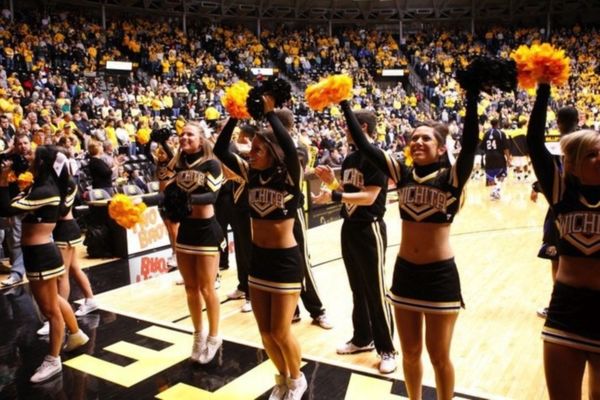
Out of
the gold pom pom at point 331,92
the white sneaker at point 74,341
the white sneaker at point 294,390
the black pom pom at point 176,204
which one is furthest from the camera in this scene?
the white sneaker at point 74,341

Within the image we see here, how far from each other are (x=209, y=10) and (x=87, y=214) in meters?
18.0

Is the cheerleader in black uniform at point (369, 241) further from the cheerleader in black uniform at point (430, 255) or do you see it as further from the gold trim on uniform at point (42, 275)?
the gold trim on uniform at point (42, 275)

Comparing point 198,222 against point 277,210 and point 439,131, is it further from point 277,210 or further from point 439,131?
point 439,131

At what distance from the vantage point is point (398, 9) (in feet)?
86.1

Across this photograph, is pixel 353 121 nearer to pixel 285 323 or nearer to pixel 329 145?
pixel 285 323

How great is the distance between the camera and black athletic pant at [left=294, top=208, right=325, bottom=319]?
4176 millimetres

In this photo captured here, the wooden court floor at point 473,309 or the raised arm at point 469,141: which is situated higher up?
the raised arm at point 469,141

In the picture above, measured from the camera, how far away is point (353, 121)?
2629mm

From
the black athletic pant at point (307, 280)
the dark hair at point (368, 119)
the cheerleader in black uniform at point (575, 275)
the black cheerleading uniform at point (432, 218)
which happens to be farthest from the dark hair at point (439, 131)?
the black athletic pant at point (307, 280)

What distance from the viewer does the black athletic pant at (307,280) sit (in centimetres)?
418

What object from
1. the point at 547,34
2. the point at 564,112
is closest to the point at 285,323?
the point at 564,112

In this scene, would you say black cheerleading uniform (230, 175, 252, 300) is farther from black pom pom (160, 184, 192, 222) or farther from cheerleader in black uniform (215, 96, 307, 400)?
cheerleader in black uniform (215, 96, 307, 400)

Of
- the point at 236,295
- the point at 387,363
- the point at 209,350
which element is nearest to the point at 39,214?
the point at 209,350

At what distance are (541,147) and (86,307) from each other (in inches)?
164
